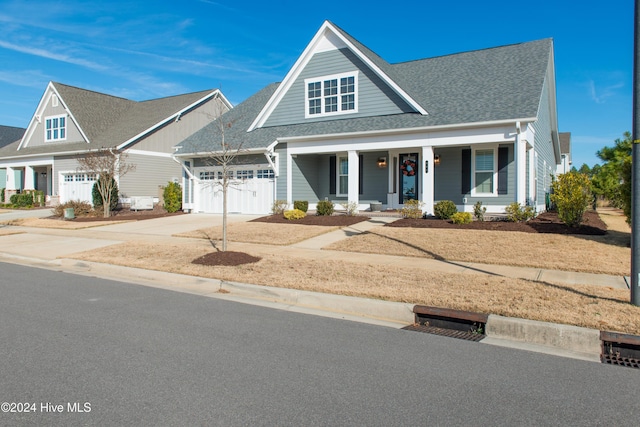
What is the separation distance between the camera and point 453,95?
62.2ft

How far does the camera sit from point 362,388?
432cm

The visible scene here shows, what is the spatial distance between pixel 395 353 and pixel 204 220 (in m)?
16.0

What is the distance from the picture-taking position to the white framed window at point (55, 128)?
31.0 meters

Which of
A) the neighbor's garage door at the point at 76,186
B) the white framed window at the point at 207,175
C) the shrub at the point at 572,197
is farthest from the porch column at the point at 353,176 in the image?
the neighbor's garage door at the point at 76,186

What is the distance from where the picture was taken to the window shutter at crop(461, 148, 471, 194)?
18.5 metres

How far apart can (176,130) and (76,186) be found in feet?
22.5

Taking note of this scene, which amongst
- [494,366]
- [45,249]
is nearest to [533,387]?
[494,366]

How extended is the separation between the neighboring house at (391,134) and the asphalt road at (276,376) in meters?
11.5

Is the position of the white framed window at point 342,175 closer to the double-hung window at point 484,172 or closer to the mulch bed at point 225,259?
the double-hung window at point 484,172

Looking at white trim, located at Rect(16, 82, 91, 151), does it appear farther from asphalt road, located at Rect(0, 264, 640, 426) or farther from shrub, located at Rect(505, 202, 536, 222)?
asphalt road, located at Rect(0, 264, 640, 426)

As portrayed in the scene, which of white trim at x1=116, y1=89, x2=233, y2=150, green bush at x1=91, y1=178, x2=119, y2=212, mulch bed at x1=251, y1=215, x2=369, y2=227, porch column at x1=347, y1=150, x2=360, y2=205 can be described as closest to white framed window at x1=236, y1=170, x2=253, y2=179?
mulch bed at x1=251, y1=215, x2=369, y2=227

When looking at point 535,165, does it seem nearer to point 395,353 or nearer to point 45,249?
point 395,353

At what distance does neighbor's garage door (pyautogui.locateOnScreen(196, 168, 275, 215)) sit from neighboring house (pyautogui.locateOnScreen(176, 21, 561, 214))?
50mm

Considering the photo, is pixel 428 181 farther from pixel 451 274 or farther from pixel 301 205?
pixel 451 274
